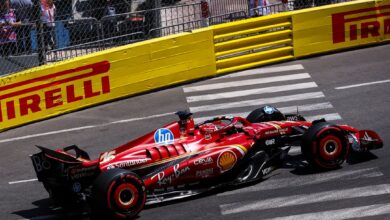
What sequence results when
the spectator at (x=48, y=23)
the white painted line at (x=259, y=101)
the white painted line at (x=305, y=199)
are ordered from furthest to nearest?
the spectator at (x=48, y=23), the white painted line at (x=259, y=101), the white painted line at (x=305, y=199)

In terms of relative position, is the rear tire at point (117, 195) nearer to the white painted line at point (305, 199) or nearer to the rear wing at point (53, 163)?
the rear wing at point (53, 163)

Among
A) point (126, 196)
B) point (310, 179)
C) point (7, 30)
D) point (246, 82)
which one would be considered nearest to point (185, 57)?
point (246, 82)

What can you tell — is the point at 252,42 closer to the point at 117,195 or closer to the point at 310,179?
the point at 310,179

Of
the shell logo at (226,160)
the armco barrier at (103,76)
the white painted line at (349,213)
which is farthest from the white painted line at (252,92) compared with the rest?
the white painted line at (349,213)

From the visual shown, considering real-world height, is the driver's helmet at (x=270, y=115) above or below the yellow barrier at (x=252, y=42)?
below

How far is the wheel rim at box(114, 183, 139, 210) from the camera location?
29.8 feet

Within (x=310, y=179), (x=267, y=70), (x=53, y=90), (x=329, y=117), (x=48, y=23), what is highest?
(x=48, y=23)

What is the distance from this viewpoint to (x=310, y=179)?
33.2 feet

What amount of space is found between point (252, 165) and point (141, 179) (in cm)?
163

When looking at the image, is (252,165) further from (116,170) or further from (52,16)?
(52,16)

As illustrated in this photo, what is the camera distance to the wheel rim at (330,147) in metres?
10.2

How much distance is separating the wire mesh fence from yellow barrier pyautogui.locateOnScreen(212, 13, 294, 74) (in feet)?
2.17

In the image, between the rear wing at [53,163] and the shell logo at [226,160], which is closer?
the rear wing at [53,163]

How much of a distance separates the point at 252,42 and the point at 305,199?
803cm
